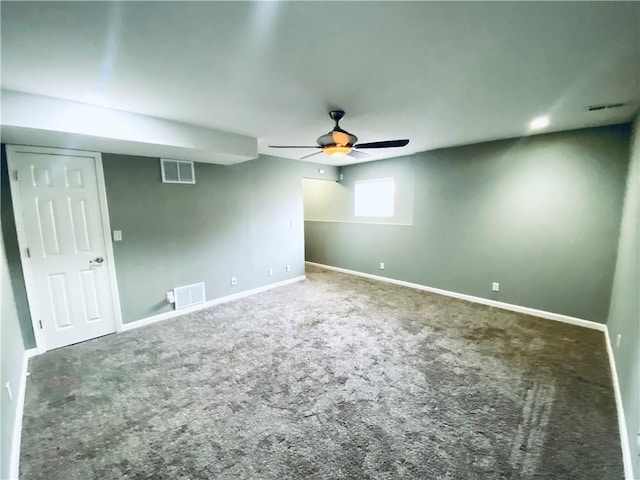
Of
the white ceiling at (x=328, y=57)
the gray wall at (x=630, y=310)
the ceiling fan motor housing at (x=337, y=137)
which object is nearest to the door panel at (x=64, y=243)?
the white ceiling at (x=328, y=57)

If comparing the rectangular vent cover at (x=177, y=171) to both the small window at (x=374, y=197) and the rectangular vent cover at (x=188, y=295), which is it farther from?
the small window at (x=374, y=197)

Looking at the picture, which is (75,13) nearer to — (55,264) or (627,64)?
(55,264)

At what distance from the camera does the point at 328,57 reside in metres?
1.74

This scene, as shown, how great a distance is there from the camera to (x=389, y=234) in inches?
210

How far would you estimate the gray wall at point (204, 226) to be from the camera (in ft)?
11.4

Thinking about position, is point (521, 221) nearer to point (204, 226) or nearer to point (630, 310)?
point (630, 310)

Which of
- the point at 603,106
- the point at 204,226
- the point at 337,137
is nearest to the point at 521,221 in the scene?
the point at 603,106

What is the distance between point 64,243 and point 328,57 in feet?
11.2

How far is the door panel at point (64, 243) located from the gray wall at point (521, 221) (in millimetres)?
4519

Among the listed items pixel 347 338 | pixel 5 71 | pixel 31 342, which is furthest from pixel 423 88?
pixel 31 342

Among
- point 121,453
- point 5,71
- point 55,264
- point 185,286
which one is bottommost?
point 121,453

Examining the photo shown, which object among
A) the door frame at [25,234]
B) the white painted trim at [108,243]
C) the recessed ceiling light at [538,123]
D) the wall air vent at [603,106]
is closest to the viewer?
the wall air vent at [603,106]

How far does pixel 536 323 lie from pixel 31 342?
19.5 feet

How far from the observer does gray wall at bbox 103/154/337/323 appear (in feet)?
11.4
